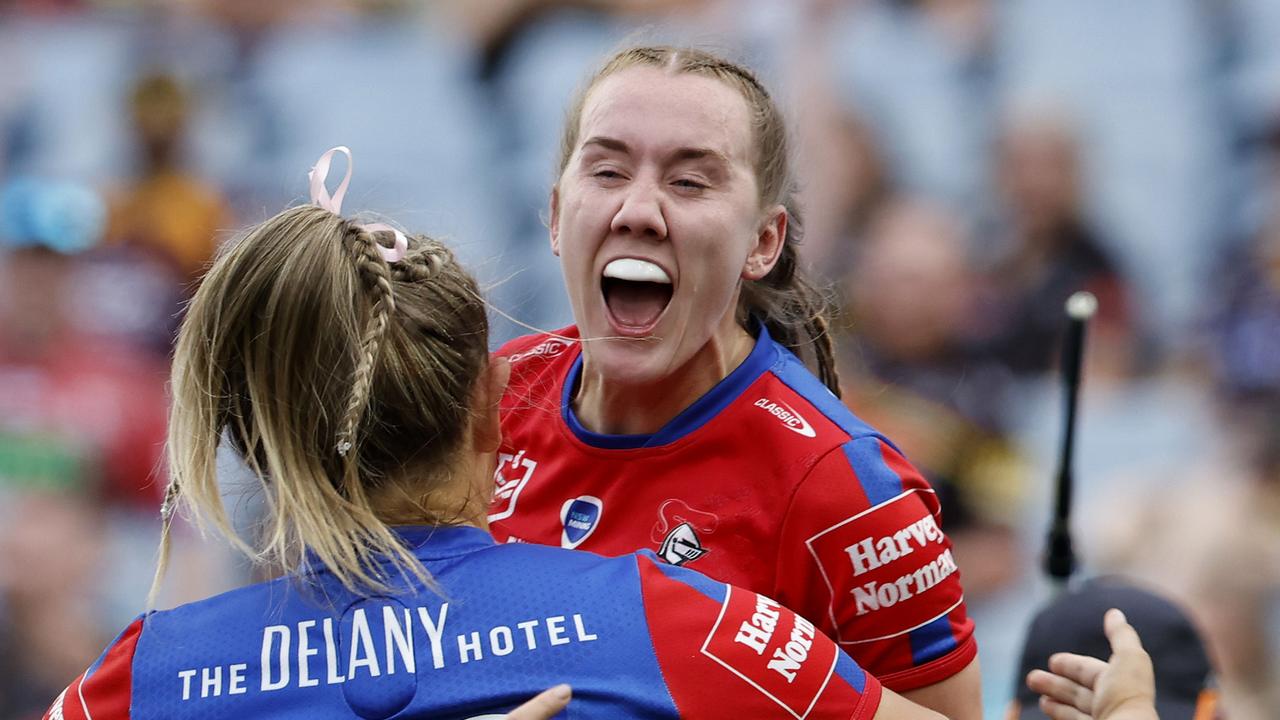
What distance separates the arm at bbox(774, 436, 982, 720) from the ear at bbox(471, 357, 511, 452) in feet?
1.56

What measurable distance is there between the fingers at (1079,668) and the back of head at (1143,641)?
0.92ft

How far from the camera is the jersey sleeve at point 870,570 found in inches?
83.1

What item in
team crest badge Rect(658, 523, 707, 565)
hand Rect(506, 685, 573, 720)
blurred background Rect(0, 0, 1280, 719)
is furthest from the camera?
blurred background Rect(0, 0, 1280, 719)

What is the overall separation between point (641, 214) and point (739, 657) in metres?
0.78

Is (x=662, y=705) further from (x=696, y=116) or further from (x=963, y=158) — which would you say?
(x=963, y=158)

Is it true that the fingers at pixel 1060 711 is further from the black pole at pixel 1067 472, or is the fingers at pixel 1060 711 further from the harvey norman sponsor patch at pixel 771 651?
the black pole at pixel 1067 472

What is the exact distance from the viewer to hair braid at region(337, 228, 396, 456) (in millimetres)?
1737

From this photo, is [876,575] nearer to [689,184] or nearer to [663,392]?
[663,392]

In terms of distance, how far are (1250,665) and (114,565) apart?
3866 mm

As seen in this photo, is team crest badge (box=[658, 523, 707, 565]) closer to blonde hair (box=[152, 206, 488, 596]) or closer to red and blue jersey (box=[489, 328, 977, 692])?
red and blue jersey (box=[489, 328, 977, 692])

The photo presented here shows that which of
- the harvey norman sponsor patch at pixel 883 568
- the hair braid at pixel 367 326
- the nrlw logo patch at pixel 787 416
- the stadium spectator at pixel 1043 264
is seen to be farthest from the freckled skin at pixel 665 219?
the stadium spectator at pixel 1043 264

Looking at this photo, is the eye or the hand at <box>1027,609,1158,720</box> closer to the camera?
the hand at <box>1027,609,1158,720</box>

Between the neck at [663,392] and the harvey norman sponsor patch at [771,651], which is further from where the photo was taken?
the neck at [663,392]

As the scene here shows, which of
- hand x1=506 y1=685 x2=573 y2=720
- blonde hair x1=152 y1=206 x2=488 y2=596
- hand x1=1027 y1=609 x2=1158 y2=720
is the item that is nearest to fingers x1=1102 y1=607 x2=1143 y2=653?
hand x1=1027 y1=609 x2=1158 y2=720
